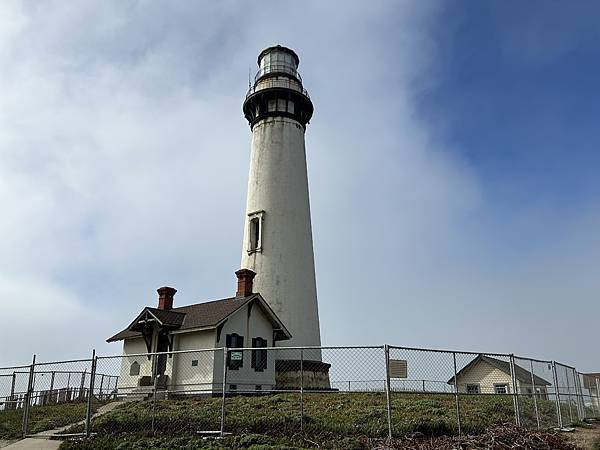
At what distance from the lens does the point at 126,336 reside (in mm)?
25047

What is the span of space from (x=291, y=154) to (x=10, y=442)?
19.1 metres

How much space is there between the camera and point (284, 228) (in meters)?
26.6

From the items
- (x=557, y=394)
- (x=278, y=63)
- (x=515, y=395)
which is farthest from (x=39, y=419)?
(x=278, y=63)

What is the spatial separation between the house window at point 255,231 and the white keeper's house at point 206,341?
2467mm

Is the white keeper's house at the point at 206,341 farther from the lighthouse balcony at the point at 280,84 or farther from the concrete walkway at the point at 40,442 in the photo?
the lighthouse balcony at the point at 280,84

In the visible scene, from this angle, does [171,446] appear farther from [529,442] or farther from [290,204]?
[290,204]

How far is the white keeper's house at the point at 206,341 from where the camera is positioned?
2148 cm

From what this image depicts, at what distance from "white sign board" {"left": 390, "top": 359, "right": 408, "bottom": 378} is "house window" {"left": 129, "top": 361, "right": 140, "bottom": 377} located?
54.0 ft

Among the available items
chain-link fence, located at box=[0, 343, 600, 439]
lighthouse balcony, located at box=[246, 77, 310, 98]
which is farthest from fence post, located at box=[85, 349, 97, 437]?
lighthouse balcony, located at box=[246, 77, 310, 98]

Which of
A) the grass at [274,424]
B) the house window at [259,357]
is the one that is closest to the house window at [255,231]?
the house window at [259,357]

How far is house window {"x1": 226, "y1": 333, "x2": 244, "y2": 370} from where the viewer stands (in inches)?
848

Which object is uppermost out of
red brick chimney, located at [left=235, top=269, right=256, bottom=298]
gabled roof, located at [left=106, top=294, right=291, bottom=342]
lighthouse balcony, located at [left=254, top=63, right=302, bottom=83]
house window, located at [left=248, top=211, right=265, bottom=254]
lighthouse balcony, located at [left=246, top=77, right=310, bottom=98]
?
lighthouse balcony, located at [left=254, top=63, right=302, bottom=83]

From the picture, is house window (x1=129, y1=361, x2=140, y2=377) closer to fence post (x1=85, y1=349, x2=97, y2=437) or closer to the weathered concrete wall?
the weathered concrete wall

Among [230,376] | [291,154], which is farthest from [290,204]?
[230,376]
